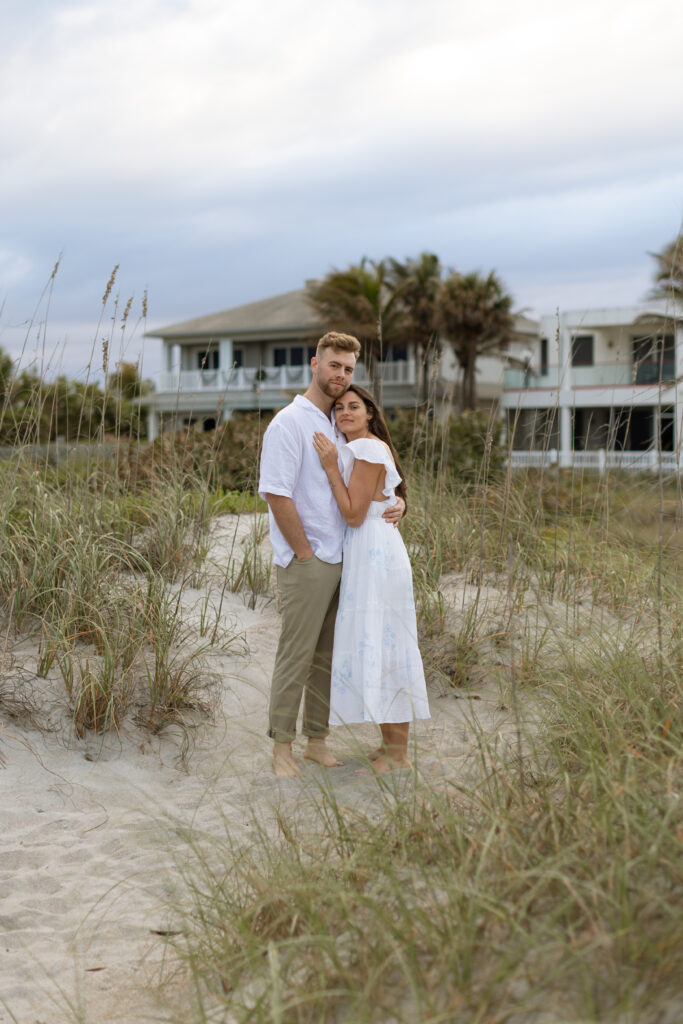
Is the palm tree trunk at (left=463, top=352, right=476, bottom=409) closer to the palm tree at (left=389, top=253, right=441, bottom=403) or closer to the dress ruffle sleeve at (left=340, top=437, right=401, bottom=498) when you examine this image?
the palm tree at (left=389, top=253, right=441, bottom=403)

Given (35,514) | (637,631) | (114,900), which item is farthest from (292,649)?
(35,514)

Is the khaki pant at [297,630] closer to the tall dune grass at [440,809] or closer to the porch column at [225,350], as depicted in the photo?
the tall dune grass at [440,809]

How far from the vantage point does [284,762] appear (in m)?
4.41

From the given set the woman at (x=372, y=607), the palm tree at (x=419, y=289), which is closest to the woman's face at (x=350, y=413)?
the woman at (x=372, y=607)

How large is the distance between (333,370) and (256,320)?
3541cm

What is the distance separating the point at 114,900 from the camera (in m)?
Answer: 3.33

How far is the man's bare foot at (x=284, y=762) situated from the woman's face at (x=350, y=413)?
1512 mm

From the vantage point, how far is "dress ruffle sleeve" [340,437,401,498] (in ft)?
14.1

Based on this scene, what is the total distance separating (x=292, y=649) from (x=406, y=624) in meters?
0.54

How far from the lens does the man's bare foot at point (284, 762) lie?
4.38 m

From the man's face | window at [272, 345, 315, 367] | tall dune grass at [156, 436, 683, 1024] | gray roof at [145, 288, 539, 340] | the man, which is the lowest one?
tall dune grass at [156, 436, 683, 1024]

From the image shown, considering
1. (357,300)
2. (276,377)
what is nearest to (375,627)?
(357,300)

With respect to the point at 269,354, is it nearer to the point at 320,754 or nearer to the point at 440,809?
the point at 320,754

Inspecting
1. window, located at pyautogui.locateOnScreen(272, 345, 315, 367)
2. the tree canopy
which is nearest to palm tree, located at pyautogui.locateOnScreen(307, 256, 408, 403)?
the tree canopy
